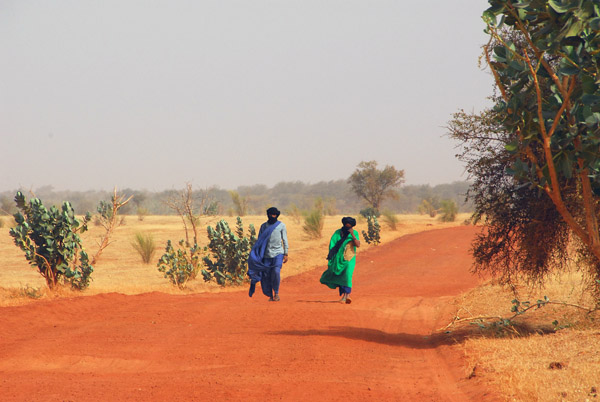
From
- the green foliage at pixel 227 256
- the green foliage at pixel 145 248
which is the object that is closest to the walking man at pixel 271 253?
the green foliage at pixel 227 256

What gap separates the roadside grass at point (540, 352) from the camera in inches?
219

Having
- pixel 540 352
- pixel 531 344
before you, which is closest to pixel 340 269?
pixel 531 344

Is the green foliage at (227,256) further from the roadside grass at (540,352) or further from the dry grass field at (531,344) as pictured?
the roadside grass at (540,352)

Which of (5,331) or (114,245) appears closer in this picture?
(5,331)

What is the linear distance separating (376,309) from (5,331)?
6.46m

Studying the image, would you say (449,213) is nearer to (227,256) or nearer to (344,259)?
(227,256)

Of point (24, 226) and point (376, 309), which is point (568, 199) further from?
point (24, 226)

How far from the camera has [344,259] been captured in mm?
12219

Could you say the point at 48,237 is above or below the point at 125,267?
above

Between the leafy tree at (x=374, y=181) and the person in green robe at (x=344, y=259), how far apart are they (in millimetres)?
44071

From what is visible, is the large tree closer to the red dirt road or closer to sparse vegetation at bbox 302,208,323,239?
the red dirt road

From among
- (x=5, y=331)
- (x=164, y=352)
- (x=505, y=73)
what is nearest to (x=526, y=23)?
(x=505, y=73)

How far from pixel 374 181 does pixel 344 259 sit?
1763 inches

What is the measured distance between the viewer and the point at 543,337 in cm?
804
